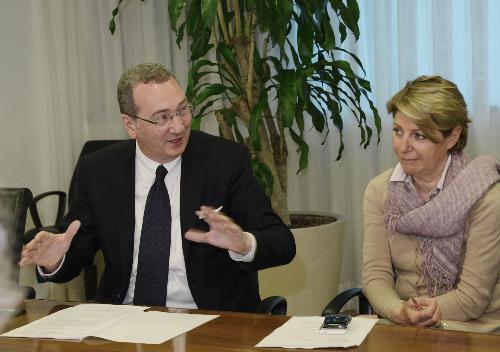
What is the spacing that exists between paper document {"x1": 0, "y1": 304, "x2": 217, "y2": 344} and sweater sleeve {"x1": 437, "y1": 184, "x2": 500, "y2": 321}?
0.79 metres

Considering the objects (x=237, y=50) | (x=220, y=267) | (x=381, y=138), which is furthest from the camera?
(x=381, y=138)

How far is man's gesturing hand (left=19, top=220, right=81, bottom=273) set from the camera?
230 centimetres

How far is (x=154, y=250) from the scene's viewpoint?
2.48 metres

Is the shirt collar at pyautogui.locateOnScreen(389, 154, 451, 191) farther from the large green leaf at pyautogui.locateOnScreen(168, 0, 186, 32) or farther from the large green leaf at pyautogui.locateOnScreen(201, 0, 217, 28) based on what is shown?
the large green leaf at pyautogui.locateOnScreen(168, 0, 186, 32)

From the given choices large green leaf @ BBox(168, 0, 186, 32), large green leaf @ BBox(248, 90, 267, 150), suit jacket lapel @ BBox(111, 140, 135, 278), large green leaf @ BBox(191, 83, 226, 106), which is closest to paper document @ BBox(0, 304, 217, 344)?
suit jacket lapel @ BBox(111, 140, 135, 278)

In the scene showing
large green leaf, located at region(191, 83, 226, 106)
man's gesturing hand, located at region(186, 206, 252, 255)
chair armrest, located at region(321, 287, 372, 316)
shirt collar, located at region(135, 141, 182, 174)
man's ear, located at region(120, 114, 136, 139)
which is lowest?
chair armrest, located at region(321, 287, 372, 316)

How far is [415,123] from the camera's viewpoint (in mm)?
2383

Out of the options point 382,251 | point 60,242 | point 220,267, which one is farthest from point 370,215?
point 60,242

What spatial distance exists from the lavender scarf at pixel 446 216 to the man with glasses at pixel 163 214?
0.40 meters

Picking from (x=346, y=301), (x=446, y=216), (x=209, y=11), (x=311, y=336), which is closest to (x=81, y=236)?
(x=346, y=301)

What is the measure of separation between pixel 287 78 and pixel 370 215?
1.30 metres

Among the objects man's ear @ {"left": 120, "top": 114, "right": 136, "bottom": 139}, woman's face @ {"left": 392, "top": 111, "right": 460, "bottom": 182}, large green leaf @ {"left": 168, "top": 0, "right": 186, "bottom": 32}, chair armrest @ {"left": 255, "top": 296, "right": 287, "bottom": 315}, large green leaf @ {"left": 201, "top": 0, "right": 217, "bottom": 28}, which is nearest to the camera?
chair armrest @ {"left": 255, "top": 296, "right": 287, "bottom": 315}

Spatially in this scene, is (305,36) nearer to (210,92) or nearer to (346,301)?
(210,92)

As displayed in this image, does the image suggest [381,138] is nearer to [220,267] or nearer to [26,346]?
[220,267]
